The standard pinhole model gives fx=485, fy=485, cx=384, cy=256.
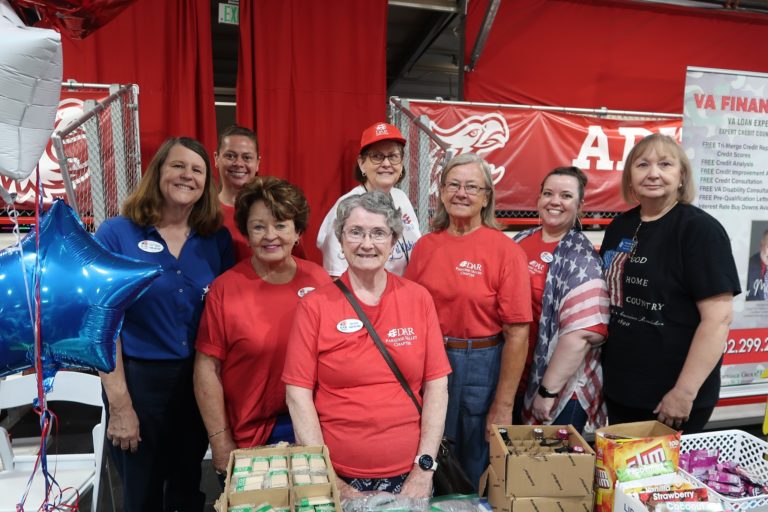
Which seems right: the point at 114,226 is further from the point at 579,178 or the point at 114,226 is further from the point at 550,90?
the point at 550,90

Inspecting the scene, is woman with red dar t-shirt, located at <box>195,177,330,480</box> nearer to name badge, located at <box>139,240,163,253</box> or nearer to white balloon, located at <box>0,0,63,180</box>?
name badge, located at <box>139,240,163,253</box>

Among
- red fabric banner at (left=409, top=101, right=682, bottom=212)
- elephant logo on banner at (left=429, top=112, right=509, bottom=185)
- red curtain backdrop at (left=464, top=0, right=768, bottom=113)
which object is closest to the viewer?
elephant logo on banner at (left=429, top=112, right=509, bottom=185)

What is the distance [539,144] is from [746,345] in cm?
215

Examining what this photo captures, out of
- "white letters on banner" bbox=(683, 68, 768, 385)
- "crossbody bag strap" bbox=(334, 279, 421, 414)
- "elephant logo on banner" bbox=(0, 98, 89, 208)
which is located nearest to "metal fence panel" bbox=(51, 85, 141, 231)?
"elephant logo on banner" bbox=(0, 98, 89, 208)

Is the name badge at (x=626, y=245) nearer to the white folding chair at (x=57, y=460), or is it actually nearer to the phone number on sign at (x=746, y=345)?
the phone number on sign at (x=746, y=345)

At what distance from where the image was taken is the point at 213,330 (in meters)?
1.76

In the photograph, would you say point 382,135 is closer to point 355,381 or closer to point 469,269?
point 469,269

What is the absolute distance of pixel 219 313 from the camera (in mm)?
1754

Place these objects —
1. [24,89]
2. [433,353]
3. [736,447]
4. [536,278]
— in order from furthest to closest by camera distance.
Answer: [536,278] → [433,353] → [736,447] → [24,89]

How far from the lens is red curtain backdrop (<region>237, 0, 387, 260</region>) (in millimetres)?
3750

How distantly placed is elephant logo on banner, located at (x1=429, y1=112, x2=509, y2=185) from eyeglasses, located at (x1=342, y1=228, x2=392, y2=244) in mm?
2356

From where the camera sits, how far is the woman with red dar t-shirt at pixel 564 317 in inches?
77.5

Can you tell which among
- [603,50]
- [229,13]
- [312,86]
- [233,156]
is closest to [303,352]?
[233,156]

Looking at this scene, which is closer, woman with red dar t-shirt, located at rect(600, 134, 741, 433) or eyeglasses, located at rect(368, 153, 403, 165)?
woman with red dar t-shirt, located at rect(600, 134, 741, 433)
